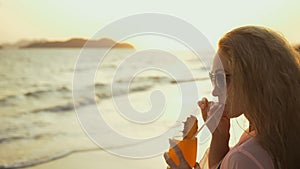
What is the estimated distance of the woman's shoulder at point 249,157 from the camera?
0.94 meters

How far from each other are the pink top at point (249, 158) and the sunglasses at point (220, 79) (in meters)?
0.15

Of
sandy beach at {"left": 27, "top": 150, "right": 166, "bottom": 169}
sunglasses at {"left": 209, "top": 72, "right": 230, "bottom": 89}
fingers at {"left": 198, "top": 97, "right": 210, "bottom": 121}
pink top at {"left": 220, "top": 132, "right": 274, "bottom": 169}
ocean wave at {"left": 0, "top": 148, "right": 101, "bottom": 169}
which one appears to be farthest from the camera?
ocean wave at {"left": 0, "top": 148, "right": 101, "bottom": 169}

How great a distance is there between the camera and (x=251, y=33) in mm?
997

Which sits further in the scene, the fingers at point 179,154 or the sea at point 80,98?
the sea at point 80,98

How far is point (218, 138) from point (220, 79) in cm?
26

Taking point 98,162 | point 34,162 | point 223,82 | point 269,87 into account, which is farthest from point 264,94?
point 34,162

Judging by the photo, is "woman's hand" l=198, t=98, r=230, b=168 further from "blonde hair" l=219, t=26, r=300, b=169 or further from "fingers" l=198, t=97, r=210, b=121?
"blonde hair" l=219, t=26, r=300, b=169

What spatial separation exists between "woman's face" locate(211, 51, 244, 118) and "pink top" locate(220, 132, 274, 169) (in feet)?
0.32

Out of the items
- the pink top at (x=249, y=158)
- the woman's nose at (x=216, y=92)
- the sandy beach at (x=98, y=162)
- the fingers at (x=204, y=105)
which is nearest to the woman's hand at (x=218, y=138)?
the fingers at (x=204, y=105)

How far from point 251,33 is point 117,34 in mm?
302

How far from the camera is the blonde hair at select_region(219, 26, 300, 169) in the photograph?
97cm

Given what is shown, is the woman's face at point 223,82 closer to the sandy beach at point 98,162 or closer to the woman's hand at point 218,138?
the woman's hand at point 218,138

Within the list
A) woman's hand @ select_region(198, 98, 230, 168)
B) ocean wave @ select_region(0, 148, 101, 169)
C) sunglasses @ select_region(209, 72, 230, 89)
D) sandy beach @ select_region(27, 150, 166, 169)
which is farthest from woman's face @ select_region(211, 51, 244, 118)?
ocean wave @ select_region(0, 148, 101, 169)

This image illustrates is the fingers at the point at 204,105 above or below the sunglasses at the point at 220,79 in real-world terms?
below
